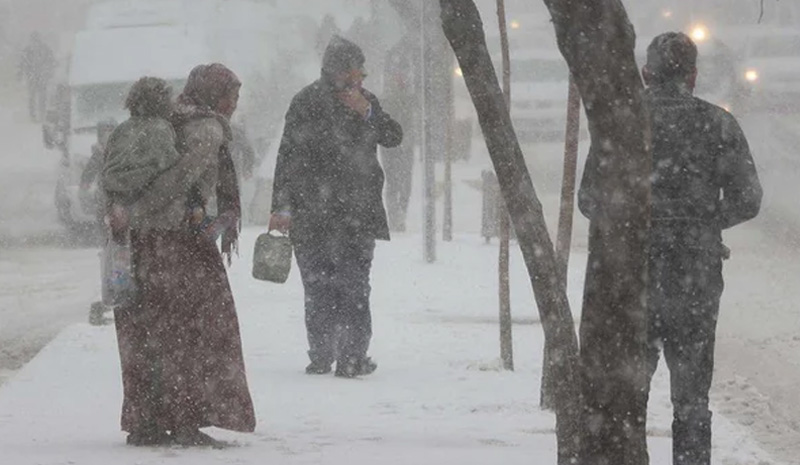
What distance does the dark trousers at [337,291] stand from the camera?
10273 mm

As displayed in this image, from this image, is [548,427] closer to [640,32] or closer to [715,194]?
[715,194]

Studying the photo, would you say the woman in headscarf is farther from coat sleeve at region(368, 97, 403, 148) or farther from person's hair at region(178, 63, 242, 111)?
coat sleeve at region(368, 97, 403, 148)

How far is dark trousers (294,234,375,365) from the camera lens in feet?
33.7

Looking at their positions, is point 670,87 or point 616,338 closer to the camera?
point 616,338

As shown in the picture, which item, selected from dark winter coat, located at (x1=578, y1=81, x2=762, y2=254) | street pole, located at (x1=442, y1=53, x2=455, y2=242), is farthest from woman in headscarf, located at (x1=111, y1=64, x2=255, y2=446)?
street pole, located at (x1=442, y1=53, x2=455, y2=242)

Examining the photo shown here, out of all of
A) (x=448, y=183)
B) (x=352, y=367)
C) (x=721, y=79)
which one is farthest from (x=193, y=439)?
(x=721, y=79)

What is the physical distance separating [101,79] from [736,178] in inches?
619

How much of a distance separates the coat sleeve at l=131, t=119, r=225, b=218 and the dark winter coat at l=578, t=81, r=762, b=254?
5.89 ft

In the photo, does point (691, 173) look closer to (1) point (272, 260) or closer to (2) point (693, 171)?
(2) point (693, 171)

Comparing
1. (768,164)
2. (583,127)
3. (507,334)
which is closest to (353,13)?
(583,127)

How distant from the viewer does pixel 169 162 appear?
776 centimetres

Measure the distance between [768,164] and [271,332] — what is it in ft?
53.9

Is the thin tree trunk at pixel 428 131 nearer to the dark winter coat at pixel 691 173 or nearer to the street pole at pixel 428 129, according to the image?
the street pole at pixel 428 129

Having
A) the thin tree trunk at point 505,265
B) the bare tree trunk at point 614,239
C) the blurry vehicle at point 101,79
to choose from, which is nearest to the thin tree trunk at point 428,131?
the blurry vehicle at point 101,79
